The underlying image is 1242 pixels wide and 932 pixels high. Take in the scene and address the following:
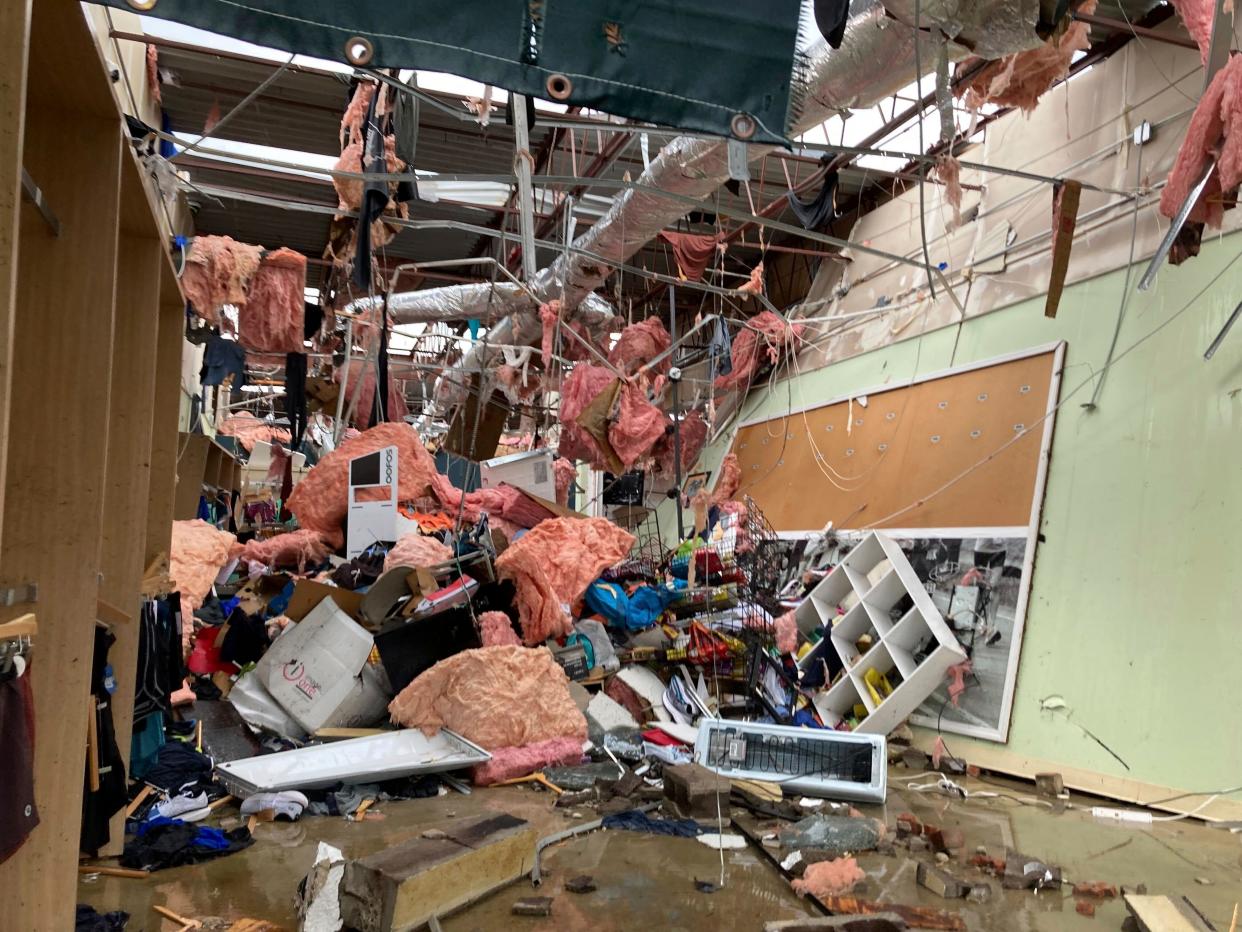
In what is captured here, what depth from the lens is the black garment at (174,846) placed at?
2992 millimetres

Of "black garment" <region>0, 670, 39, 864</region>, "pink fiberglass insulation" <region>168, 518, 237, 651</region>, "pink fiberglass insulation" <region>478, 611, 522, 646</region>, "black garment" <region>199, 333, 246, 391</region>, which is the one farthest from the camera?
"black garment" <region>199, 333, 246, 391</region>

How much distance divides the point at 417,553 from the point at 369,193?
2.72 meters

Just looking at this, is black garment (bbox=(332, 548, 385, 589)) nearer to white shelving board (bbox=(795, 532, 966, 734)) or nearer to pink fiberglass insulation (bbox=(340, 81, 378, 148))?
pink fiberglass insulation (bbox=(340, 81, 378, 148))

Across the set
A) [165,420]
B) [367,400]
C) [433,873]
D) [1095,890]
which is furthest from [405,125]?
[367,400]

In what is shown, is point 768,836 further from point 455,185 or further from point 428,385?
point 428,385

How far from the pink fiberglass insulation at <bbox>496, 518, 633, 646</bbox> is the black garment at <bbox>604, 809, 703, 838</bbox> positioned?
1.88 metres

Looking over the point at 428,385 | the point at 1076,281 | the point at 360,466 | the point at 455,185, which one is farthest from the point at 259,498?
the point at 1076,281

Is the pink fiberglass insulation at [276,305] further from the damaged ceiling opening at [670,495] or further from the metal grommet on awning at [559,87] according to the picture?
the metal grommet on awning at [559,87]

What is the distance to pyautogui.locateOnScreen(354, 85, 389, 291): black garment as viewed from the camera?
14.8ft

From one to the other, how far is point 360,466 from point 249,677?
2.50 m

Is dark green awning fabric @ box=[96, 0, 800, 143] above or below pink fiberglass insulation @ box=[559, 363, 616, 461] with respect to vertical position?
above

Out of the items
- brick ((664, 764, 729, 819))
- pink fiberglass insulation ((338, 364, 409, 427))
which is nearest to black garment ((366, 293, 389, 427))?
pink fiberglass insulation ((338, 364, 409, 427))

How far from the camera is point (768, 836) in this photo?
3557 millimetres

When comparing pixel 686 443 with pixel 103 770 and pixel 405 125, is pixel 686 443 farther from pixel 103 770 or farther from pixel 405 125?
pixel 103 770
